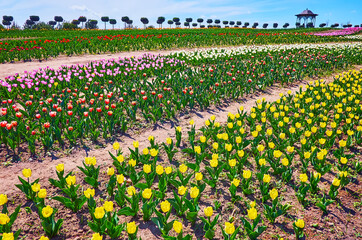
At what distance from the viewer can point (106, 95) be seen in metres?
6.44

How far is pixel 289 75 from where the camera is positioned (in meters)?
9.51

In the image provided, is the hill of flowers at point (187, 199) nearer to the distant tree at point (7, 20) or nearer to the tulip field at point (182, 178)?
the tulip field at point (182, 178)

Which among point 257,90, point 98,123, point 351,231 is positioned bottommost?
point 351,231

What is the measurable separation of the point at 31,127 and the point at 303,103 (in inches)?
266

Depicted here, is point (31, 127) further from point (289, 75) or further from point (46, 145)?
point (289, 75)

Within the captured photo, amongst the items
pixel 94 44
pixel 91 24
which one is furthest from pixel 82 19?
pixel 94 44

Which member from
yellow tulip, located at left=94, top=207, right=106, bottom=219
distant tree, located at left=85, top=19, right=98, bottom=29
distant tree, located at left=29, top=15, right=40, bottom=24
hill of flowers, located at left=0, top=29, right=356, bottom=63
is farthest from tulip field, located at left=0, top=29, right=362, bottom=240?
distant tree, located at left=29, top=15, right=40, bottom=24

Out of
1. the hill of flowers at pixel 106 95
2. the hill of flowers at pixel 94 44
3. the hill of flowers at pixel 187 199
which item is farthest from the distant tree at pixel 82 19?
the hill of flowers at pixel 187 199

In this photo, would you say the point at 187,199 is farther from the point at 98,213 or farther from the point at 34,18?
the point at 34,18

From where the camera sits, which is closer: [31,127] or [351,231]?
[351,231]

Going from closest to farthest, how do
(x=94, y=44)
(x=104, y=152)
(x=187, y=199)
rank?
1. (x=187, y=199)
2. (x=104, y=152)
3. (x=94, y=44)

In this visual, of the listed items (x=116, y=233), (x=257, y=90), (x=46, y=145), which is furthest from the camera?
(x=257, y=90)

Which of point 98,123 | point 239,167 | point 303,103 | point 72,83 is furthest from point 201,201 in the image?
point 72,83

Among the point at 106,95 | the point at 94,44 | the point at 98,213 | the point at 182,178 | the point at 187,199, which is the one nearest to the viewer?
the point at 98,213
